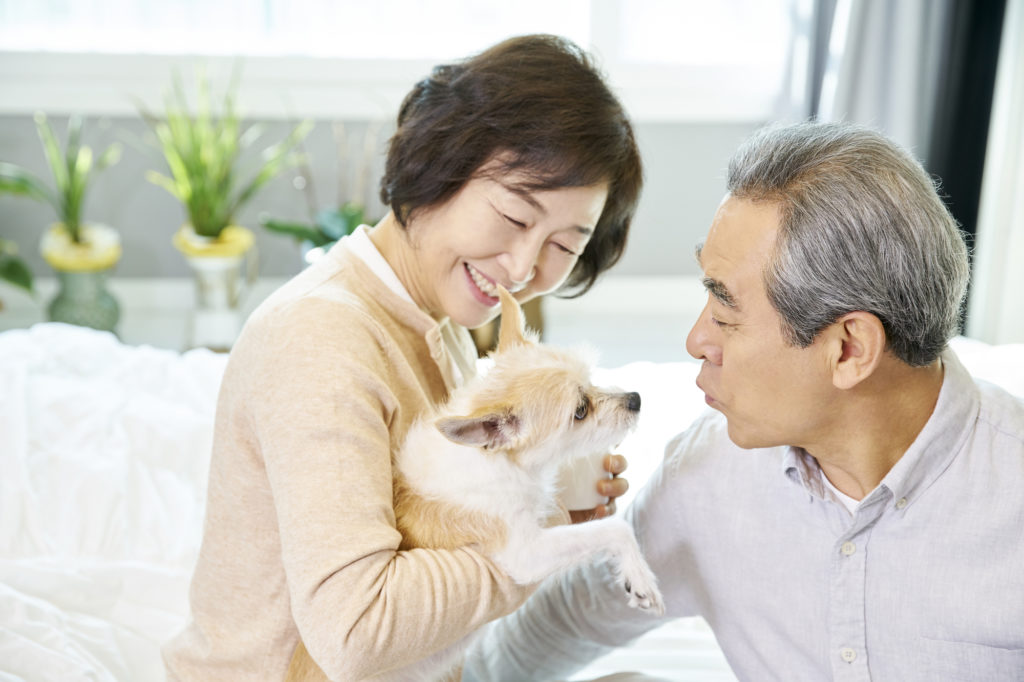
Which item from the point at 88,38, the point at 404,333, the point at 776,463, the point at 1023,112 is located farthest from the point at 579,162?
the point at 88,38

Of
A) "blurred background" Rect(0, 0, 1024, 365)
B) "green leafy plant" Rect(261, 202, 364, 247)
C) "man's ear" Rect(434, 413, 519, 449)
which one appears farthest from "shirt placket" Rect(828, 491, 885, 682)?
"blurred background" Rect(0, 0, 1024, 365)

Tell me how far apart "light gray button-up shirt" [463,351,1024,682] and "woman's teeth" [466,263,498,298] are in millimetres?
410

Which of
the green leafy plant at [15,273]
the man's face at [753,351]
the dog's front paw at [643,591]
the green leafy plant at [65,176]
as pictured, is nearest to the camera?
the man's face at [753,351]

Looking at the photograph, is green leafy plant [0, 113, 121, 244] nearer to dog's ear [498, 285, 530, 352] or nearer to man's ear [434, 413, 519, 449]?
dog's ear [498, 285, 530, 352]

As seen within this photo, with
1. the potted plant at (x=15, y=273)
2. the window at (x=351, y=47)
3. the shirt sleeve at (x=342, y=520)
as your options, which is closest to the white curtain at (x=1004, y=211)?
the window at (x=351, y=47)

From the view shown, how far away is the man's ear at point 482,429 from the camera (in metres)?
1.29

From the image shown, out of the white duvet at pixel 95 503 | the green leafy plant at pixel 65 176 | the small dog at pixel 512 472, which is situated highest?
the small dog at pixel 512 472

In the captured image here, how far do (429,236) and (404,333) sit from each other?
16 centimetres

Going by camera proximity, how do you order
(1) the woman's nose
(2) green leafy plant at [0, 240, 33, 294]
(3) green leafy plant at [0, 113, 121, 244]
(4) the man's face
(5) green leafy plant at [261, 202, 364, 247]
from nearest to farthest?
(4) the man's face < (1) the woman's nose < (5) green leafy plant at [261, 202, 364, 247] < (3) green leafy plant at [0, 113, 121, 244] < (2) green leafy plant at [0, 240, 33, 294]

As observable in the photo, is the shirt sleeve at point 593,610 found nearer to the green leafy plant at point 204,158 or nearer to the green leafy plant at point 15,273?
the green leafy plant at point 204,158

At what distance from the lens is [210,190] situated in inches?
161

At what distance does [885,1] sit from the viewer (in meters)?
3.86

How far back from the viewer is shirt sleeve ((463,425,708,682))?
61.8 inches

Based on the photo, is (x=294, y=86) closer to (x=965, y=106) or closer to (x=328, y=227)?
(x=328, y=227)
